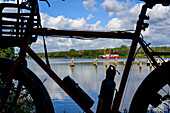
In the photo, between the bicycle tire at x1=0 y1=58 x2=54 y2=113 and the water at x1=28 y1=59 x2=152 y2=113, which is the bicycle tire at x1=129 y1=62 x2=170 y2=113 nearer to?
the water at x1=28 y1=59 x2=152 y2=113

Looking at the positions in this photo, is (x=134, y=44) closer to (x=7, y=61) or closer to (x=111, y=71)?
(x=111, y=71)

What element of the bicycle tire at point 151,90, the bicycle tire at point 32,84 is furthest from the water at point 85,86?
the bicycle tire at point 32,84

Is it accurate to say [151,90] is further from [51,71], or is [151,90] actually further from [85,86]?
[85,86]

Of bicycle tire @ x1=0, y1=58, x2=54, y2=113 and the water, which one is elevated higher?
the water

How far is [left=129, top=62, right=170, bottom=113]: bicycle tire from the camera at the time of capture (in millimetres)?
2521

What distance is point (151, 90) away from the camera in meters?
2.60

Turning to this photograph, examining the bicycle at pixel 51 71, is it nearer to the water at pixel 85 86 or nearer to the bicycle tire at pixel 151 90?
the bicycle tire at pixel 151 90

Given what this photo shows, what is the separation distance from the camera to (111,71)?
9.08 ft

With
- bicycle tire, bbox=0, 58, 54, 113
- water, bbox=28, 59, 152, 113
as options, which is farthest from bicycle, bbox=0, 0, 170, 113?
water, bbox=28, 59, 152, 113

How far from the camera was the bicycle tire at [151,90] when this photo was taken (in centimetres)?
252

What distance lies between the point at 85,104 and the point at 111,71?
0.58 metres

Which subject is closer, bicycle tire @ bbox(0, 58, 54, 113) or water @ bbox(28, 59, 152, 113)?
bicycle tire @ bbox(0, 58, 54, 113)

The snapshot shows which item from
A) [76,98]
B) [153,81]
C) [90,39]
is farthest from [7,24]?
[153,81]

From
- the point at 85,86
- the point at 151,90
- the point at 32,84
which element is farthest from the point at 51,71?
the point at 85,86
